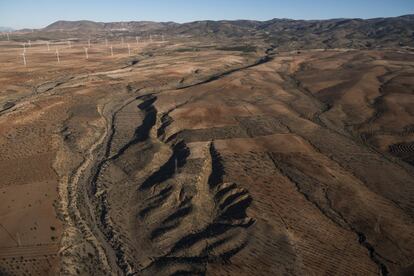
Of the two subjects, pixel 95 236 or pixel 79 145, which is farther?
pixel 79 145

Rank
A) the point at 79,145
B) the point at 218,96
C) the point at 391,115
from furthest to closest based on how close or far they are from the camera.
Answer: the point at 218,96
the point at 391,115
the point at 79,145

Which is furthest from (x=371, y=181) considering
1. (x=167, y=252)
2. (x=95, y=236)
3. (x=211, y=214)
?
(x=95, y=236)

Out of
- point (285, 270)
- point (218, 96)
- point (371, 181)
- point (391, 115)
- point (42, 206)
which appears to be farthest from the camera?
point (218, 96)

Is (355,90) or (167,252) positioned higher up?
(355,90)

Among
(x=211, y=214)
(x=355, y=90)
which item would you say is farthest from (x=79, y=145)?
(x=355, y=90)

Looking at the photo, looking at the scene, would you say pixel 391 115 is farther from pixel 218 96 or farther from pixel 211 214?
pixel 211 214

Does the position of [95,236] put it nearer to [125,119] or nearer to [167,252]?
[167,252]
